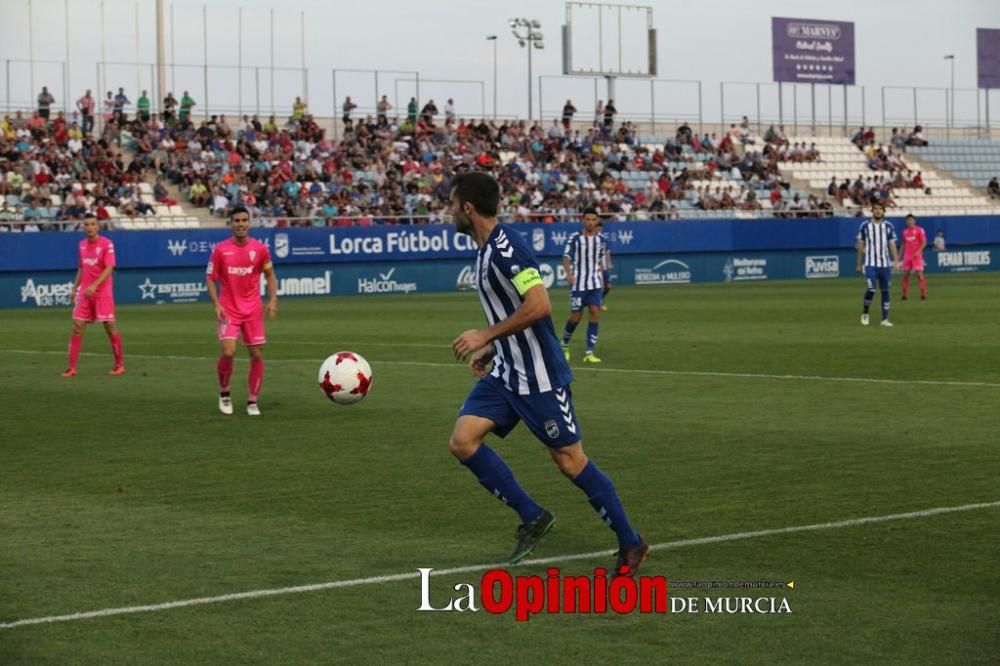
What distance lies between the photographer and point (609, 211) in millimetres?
56375

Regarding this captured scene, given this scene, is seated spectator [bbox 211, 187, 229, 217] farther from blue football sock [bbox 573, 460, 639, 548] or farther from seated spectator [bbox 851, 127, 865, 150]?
blue football sock [bbox 573, 460, 639, 548]

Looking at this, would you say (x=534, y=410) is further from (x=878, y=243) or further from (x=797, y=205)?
(x=797, y=205)

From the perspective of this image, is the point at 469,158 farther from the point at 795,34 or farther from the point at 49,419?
the point at 49,419

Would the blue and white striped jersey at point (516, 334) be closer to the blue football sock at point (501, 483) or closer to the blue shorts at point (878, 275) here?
the blue football sock at point (501, 483)

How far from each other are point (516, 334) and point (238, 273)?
27.7 feet

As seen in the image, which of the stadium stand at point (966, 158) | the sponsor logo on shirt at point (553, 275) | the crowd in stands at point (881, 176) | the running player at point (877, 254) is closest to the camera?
the running player at point (877, 254)

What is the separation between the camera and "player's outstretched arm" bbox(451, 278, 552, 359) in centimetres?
793

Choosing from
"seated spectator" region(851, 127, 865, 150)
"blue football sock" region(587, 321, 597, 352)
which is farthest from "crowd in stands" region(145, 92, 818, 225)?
"blue football sock" region(587, 321, 597, 352)

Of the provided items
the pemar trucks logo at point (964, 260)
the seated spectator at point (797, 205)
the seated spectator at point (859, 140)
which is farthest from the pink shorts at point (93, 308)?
the seated spectator at point (859, 140)

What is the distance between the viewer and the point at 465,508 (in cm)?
1016

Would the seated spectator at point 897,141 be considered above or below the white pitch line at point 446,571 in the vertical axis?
above

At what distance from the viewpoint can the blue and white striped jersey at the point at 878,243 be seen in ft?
96.4

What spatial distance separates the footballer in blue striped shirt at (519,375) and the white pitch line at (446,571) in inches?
10.8

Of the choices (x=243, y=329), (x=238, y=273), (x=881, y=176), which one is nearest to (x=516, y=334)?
(x=238, y=273)
